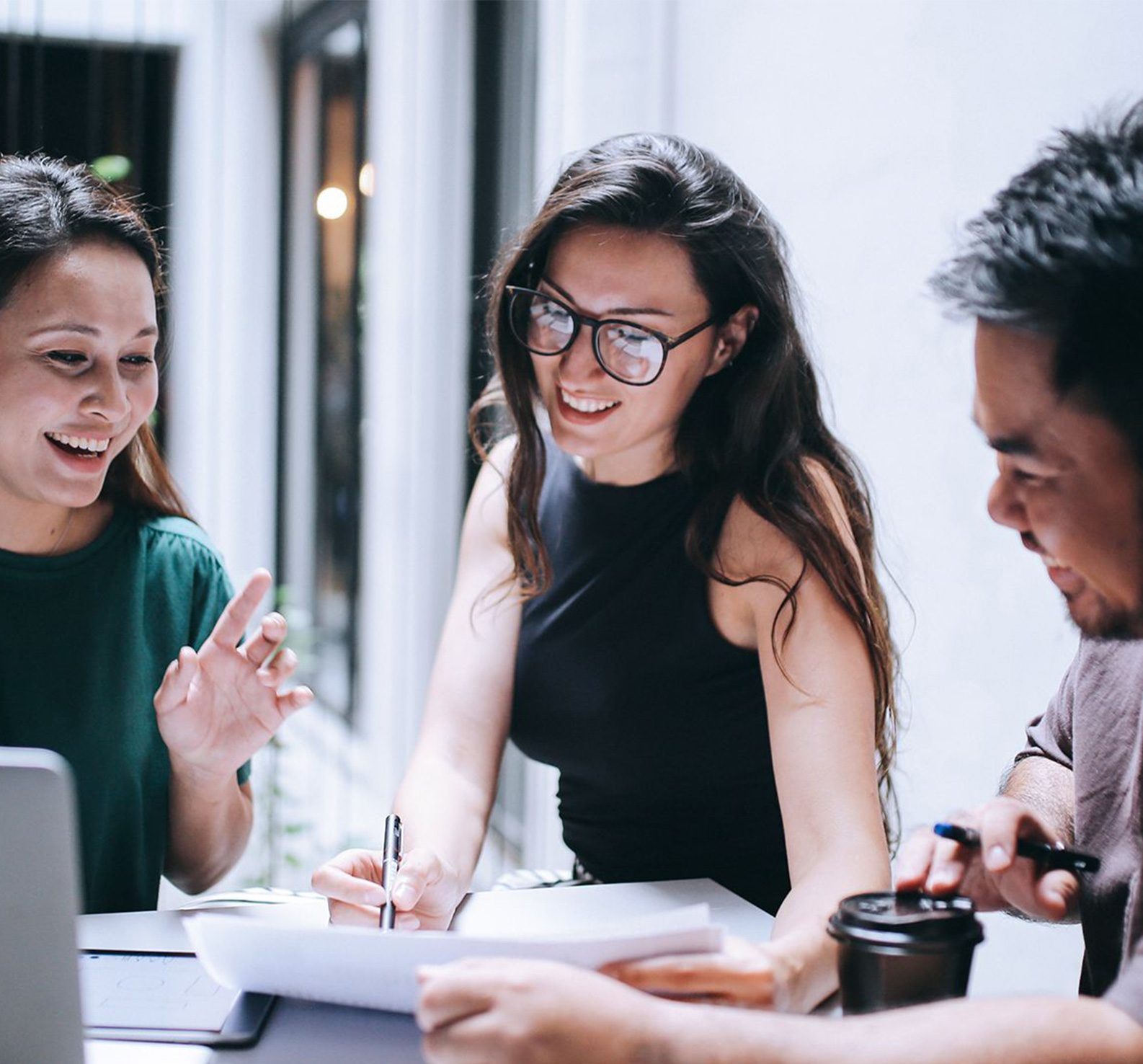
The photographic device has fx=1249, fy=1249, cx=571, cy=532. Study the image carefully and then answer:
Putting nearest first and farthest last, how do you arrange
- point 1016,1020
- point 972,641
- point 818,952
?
1. point 1016,1020
2. point 818,952
3. point 972,641

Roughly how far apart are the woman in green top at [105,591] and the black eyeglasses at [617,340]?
487 millimetres

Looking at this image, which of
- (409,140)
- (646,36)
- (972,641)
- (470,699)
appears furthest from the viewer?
(409,140)

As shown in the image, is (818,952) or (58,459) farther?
(58,459)

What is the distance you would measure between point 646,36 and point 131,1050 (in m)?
2.53

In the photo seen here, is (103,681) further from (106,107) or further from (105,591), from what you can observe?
(106,107)

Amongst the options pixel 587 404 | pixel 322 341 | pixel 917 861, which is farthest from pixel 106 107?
pixel 917 861

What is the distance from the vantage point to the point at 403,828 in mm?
1539

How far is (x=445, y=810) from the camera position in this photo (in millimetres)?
1586

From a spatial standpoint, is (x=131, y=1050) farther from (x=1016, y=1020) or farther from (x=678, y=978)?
(x=1016, y=1020)

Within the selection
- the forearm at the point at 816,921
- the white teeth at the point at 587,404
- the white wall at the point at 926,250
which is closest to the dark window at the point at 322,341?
the white wall at the point at 926,250

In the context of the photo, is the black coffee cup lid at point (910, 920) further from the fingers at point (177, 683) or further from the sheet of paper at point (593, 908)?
the fingers at point (177, 683)

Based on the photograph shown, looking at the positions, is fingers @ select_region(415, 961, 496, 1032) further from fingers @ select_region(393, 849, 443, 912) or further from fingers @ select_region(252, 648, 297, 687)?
fingers @ select_region(252, 648, 297, 687)

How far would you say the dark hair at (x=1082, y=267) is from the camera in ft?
2.89

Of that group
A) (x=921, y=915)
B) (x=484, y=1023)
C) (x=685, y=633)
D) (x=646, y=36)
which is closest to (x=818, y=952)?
(x=921, y=915)
